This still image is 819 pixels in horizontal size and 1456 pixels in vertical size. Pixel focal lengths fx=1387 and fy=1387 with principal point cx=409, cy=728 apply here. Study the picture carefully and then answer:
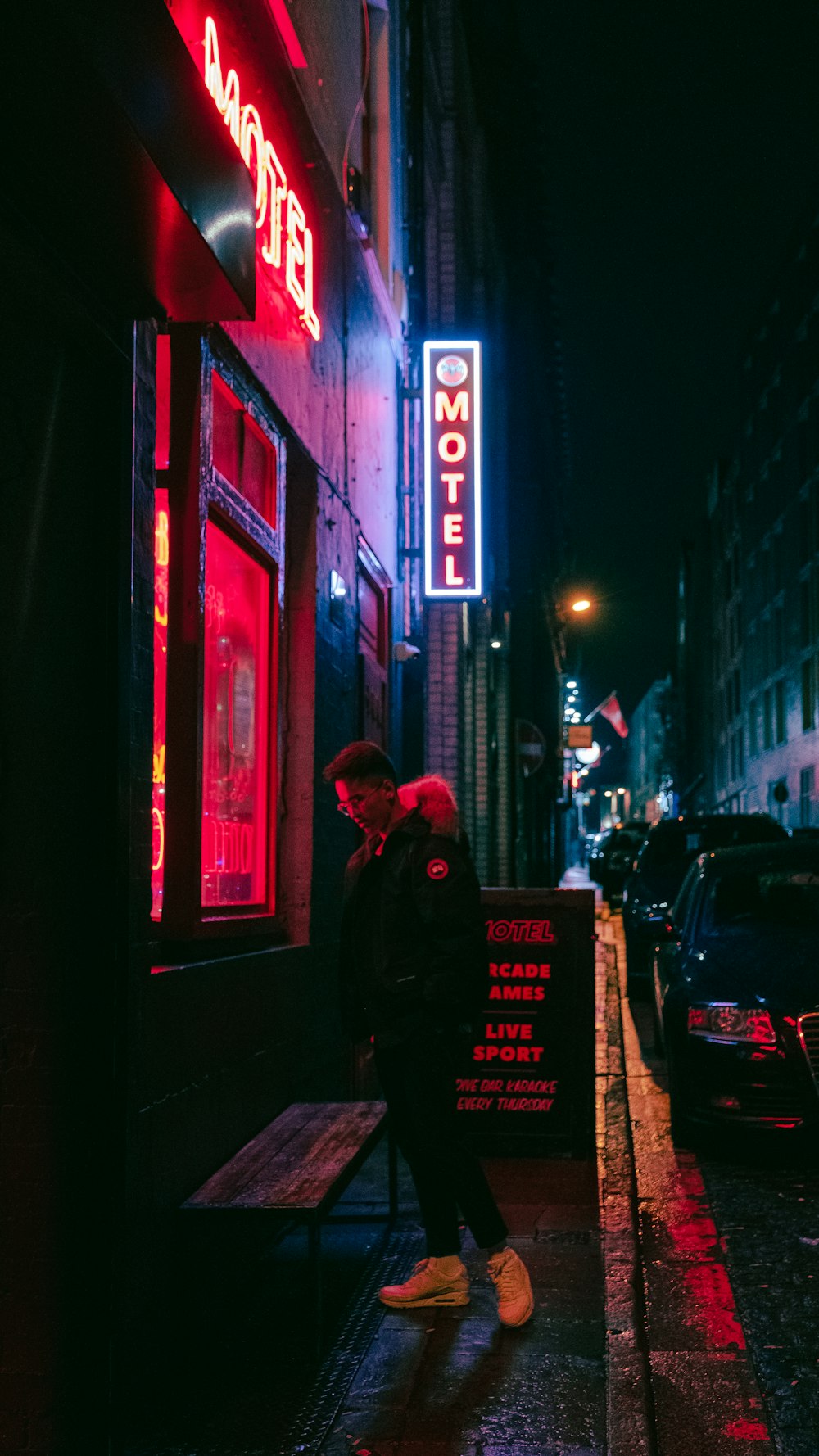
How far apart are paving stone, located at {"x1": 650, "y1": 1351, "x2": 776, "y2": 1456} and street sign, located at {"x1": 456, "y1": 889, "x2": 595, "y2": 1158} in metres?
2.39

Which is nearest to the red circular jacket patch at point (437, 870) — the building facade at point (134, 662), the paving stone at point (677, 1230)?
the building facade at point (134, 662)

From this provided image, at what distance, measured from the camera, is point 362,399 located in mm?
9820

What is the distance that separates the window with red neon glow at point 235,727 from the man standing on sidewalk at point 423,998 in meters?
1.03

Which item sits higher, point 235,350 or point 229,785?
point 235,350

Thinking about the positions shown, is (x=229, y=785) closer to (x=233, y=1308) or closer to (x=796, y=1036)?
(x=233, y=1308)

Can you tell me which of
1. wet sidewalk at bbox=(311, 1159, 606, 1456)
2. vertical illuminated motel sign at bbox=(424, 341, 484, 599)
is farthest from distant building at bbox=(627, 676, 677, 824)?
wet sidewalk at bbox=(311, 1159, 606, 1456)

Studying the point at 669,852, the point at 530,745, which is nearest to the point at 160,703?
the point at 669,852

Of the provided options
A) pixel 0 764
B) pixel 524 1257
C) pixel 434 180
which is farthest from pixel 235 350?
pixel 434 180

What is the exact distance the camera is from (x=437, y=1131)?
477cm

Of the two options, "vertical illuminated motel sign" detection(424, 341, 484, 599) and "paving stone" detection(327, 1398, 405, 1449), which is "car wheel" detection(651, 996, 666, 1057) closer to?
"vertical illuminated motel sign" detection(424, 341, 484, 599)

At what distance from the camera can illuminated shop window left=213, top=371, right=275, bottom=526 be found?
590cm

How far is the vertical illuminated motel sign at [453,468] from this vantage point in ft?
41.5

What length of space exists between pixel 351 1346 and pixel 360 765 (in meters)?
1.96

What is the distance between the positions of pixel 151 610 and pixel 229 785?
201cm
